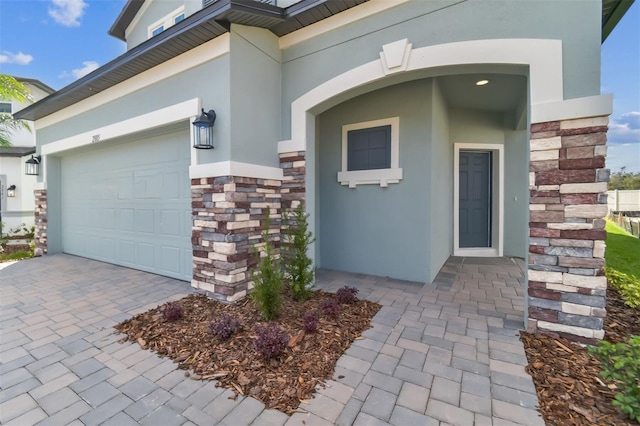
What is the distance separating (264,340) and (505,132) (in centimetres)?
688

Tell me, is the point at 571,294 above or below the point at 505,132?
below

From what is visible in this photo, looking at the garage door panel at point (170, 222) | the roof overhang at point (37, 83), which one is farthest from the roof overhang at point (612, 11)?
the roof overhang at point (37, 83)

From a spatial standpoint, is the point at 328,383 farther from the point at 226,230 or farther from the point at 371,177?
the point at 371,177

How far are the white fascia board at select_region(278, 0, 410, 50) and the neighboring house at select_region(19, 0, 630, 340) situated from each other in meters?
0.02

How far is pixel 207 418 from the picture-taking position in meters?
1.75

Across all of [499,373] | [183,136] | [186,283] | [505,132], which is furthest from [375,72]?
[505,132]

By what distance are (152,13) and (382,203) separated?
779 centimetres

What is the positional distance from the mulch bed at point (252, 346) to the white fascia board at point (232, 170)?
168 cm

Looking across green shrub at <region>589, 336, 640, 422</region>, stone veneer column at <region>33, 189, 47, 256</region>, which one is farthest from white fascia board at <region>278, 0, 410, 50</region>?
stone veneer column at <region>33, 189, 47, 256</region>

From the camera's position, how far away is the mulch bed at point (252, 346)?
2041mm

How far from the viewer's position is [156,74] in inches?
171

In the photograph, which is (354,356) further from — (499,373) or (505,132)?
(505,132)

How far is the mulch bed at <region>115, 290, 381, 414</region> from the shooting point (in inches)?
80.4

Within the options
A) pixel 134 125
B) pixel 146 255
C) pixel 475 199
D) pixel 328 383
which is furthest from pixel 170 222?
pixel 475 199
